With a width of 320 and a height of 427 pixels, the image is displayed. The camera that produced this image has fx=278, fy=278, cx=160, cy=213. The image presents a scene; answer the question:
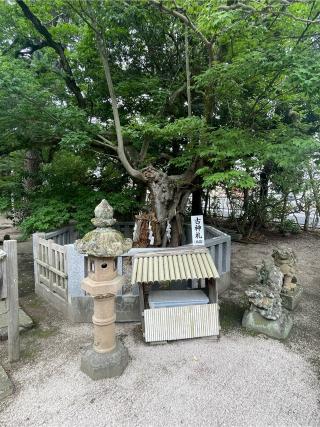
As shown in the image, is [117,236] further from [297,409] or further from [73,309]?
[297,409]

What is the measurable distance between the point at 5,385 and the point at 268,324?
364 cm

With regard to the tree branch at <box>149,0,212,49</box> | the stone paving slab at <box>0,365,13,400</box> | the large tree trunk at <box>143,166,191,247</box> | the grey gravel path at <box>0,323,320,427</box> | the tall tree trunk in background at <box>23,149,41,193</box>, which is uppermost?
the tree branch at <box>149,0,212,49</box>

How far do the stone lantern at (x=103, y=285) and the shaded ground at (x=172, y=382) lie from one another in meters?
0.17

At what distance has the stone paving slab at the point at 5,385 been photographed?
10.1 ft

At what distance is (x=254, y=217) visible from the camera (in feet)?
35.5

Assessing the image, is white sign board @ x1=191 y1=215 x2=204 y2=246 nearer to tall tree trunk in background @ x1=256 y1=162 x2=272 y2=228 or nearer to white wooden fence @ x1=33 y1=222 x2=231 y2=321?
white wooden fence @ x1=33 y1=222 x2=231 y2=321

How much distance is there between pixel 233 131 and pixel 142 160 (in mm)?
2299

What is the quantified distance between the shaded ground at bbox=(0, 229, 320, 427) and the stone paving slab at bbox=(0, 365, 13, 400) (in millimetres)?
88

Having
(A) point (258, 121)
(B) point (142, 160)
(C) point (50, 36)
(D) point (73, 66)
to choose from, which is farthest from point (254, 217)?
(C) point (50, 36)

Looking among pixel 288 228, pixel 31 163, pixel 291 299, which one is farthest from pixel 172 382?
pixel 288 228

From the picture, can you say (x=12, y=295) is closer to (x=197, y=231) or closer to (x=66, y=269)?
(x=66, y=269)

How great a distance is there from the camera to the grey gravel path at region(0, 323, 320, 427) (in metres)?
2.81

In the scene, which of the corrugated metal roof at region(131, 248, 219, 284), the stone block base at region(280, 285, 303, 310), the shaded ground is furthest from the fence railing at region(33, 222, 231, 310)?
the stone block base at region(280, 285, 303, 310)

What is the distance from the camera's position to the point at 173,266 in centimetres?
411
